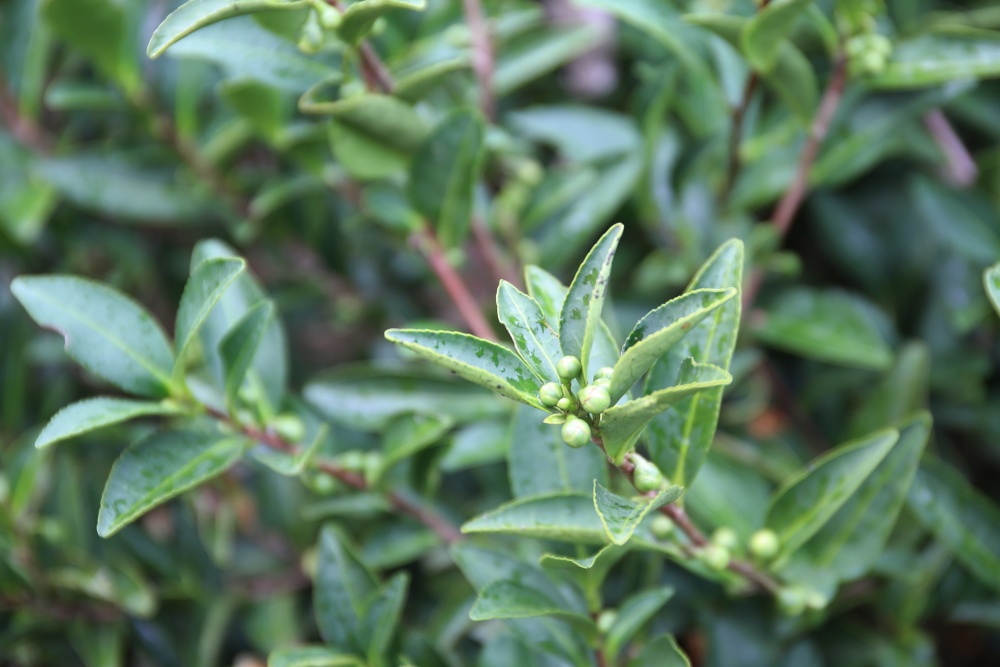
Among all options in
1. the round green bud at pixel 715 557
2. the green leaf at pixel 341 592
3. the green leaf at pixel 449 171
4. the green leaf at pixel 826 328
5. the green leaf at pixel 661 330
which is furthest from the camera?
the green leaf at pixel 826 328

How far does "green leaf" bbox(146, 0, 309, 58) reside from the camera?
77 centimetres

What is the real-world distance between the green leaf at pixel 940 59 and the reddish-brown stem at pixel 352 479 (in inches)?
29.7

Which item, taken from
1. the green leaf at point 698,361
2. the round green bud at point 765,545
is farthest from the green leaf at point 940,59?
the round green bud at point 765,545

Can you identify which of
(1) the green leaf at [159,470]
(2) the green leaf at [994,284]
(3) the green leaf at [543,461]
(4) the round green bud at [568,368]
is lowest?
(3) the green leaf at [543,461]

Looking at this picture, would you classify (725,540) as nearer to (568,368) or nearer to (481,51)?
(568,368)

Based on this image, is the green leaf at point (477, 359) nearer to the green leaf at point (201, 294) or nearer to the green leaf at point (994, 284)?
the green leaf at point (201, 294)

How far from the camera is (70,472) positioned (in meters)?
1.29

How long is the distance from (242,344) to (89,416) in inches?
6.4

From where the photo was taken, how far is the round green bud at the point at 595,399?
647 millimetres

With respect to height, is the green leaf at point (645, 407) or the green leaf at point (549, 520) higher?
the green leaf at point (645, 407)

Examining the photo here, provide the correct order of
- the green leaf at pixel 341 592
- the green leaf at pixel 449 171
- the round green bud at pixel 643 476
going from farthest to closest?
the green leaf at pixel 449 171 < the green leaf at pixel 341 592 < the round green bud at pixel 643 476

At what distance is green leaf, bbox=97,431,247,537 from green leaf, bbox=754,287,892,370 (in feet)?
2.56

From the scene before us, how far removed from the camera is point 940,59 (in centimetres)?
108

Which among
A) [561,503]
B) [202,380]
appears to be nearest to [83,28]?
[202,380]
